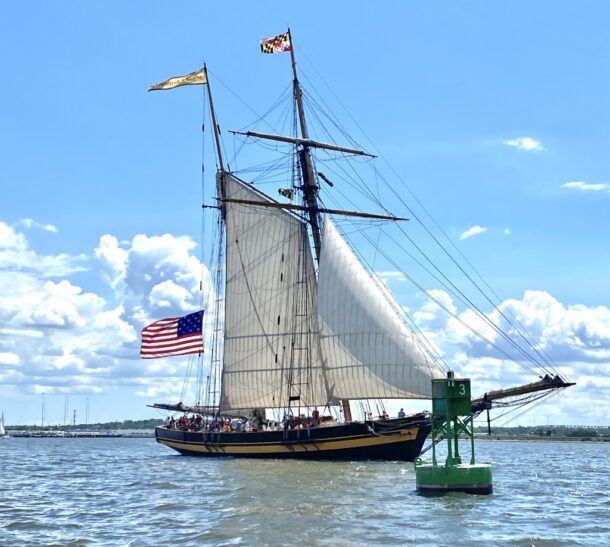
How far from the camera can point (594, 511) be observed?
3556 centimetres

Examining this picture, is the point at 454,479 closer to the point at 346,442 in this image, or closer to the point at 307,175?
the point at 346,442

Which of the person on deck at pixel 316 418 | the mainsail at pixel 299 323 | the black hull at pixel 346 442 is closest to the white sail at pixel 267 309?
the mainsail at pixel 299 323

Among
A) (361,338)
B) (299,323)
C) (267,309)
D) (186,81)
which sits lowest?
(361,338)

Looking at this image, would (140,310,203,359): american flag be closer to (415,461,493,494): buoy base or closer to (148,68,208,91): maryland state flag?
(148,68,208,91): maryland state flag

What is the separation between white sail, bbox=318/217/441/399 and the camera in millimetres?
55375

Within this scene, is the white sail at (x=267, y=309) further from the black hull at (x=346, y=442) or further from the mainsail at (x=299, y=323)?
the black hull at (x=346, y=442)

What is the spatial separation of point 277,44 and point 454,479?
41650 mm

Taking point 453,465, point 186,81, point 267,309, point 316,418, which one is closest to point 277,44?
point 186,81

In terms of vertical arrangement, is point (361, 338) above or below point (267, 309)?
below

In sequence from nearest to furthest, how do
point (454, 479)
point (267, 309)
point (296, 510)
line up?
1. point (296, 510)
2. point (454, 479)
3. point (267, 309)

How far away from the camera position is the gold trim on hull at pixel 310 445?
57188 millimetres

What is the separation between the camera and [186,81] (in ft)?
239

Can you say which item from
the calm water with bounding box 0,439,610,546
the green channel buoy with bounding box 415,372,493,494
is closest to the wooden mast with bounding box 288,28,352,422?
the calm water with bounding box 0,439,610,546

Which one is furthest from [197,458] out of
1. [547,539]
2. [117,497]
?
[547,539]
